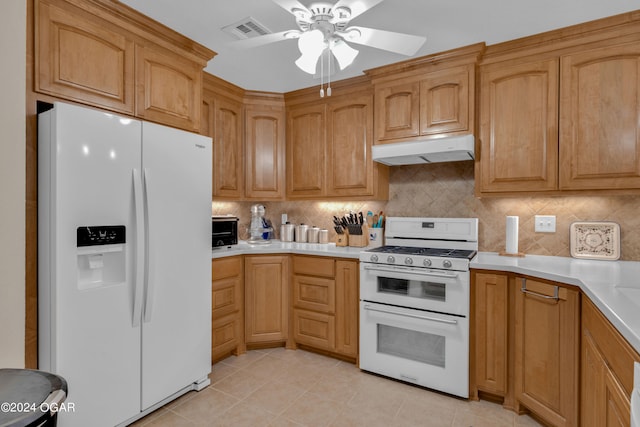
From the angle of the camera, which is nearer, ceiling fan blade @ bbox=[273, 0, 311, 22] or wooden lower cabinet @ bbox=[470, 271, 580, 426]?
ceiling fan blade @ bbox=[273, 0, 311, 22]

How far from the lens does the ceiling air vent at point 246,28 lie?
6.51 feet

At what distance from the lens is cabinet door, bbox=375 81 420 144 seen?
8.61 ft

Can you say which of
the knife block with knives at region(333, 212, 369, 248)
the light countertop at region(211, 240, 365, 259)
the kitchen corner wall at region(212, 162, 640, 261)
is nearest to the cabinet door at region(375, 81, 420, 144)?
the kitchen corner wall at region(212, 162, 640, 261)

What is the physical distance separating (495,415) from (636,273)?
1162mm

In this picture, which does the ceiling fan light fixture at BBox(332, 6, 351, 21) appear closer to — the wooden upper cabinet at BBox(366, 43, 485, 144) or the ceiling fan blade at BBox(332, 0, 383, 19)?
the ceiling fan blade at BBox(332, 0, 383, 19)

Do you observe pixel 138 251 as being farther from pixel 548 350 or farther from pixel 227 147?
pixel 548 350

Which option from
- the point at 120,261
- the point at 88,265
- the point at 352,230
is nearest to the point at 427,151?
the point at 352,230

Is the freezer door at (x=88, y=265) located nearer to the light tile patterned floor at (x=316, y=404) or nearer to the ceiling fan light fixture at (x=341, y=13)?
the light tile patterned floor at (x=316, y=404)

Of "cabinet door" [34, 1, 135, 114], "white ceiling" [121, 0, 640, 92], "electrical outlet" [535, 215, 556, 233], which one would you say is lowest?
"electrical outlet" [535, 215, 556, 233]

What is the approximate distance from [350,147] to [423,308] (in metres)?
1.52

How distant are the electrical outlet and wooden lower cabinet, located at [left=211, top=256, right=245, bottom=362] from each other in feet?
7.76

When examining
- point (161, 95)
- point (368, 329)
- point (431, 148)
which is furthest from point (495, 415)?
point (161, 95)

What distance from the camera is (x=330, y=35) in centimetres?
178

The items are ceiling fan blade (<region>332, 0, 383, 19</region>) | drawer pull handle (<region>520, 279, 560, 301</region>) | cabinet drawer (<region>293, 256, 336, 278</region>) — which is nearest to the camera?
ceiling fan blade (<region>332, 0, 383, 19</region>)
